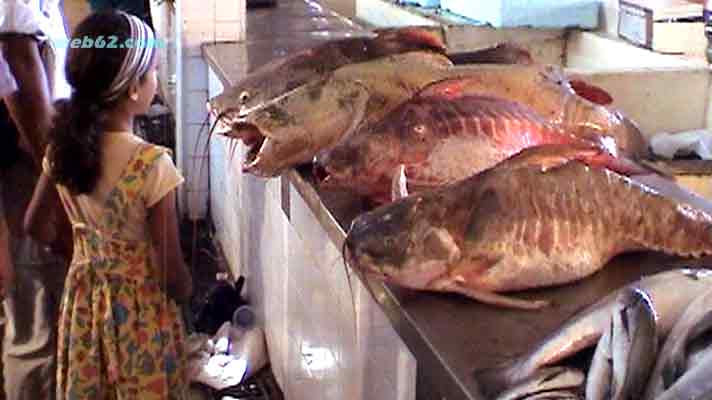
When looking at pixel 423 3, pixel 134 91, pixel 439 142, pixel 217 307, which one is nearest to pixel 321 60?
pixel 439 142

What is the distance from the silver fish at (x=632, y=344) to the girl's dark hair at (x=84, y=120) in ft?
5.30

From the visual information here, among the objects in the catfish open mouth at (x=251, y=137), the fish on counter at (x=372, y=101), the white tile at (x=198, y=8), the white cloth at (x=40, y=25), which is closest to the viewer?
the fish on counter at (x=372, y=101)

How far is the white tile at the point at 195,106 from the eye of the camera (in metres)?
4.05

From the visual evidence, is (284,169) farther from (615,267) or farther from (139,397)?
(139,397)

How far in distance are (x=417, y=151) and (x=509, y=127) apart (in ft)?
0.44

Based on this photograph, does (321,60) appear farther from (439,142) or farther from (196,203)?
(196,203)

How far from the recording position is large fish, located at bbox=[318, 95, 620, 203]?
151 centimetres

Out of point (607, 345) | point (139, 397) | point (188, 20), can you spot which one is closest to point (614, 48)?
point (188, 20)

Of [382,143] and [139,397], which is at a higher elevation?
[382,143]

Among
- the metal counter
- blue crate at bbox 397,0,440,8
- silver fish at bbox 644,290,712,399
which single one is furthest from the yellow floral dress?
blue crate at bbox 397,0,440,8

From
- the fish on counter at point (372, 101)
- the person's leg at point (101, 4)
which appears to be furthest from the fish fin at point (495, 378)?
the person's leg at point (101, 4)

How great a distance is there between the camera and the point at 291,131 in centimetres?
172

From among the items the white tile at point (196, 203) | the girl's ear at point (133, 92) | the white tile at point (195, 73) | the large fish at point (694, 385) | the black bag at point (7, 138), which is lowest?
the white tile at point (196, 203)

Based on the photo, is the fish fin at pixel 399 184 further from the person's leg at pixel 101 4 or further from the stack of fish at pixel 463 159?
the person's leg at pixel 101 4
